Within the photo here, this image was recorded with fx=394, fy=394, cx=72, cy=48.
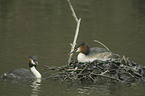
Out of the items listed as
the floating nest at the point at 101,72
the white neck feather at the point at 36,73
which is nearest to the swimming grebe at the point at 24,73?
the white neck feather at the point at 36,73

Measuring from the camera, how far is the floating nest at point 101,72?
40.1 feet

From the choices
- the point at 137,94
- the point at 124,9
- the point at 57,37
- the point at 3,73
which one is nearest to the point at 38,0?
the point at 124,9

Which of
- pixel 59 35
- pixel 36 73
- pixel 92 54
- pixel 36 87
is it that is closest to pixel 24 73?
pixel 36 73

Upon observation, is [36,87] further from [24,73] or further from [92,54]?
[92,54]

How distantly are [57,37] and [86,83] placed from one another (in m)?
8.33

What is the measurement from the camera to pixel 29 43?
60.8 feet

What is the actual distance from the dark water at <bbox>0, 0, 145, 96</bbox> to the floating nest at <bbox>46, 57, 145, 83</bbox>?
343mm

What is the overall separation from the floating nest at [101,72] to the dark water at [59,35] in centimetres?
34

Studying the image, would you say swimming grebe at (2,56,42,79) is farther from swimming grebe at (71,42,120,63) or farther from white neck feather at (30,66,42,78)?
swimming grebe at (71,42,120,63)

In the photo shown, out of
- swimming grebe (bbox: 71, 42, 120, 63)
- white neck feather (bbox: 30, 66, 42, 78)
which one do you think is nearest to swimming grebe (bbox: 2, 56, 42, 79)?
white neck feather (bbox: 30, 66, 42, 78)

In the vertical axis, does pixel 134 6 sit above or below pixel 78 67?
above

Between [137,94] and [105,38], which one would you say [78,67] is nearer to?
[137,94]

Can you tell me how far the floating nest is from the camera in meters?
12.2

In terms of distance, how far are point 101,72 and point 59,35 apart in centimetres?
890
